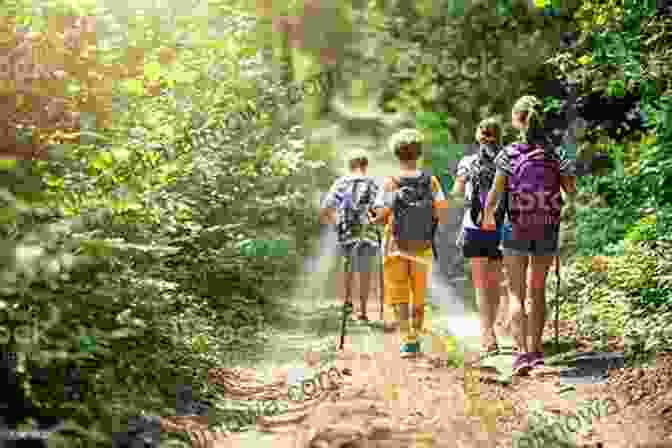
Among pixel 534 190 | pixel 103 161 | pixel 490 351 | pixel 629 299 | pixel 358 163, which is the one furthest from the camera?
pixel 358 163

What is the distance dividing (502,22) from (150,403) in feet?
52.0

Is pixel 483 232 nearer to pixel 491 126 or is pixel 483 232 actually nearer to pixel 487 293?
pixel 487 293

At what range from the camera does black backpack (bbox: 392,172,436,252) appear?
365 inches

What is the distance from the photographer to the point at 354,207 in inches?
451

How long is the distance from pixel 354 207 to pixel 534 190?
131 inches

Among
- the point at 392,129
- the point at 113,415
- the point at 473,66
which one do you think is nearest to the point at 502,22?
the point at 473,66

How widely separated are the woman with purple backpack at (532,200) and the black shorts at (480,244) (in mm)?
717

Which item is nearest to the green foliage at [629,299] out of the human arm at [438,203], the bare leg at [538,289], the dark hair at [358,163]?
the bare leg at [538,289]

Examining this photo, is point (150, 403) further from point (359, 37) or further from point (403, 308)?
point (359, 37)

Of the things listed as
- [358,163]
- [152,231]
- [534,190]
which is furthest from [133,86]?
[358,163]

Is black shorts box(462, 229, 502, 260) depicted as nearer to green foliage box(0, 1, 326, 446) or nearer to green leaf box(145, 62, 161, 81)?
green foliage box(0, 1, 326, 446)

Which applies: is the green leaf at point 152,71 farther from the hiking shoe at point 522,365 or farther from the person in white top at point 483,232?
the hiking shoe at point 522,365

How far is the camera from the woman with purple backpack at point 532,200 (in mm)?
8438

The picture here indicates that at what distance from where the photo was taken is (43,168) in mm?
6551
